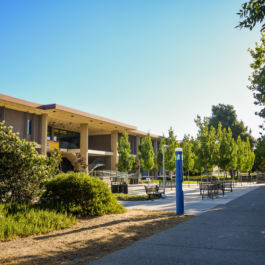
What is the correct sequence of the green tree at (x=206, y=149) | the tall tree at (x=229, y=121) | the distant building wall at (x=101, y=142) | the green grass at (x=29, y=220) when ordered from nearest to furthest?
the green grass at (x=29, y=220), the green tree at (x=206, y=149), the distant building wall at (x=101, y=142), the tall tree at (x=229, y=121)

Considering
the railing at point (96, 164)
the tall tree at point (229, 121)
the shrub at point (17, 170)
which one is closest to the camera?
the shrub at point (17, 170)

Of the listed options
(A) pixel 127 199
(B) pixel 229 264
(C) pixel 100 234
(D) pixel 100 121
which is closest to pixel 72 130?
(D) pixel 100 121

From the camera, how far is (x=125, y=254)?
5387 millimetres

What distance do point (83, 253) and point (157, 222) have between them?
A: 11.8 feet

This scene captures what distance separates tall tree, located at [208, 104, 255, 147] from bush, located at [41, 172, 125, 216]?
56.7 meters

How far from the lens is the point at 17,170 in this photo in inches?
391

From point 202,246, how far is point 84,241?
2.74 meters

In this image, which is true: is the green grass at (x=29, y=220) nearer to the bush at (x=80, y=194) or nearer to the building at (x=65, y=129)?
the bush at (x=80, y=194)

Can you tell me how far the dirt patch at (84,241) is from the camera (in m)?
5.26

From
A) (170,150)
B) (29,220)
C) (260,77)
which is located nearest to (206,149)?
(170,150)

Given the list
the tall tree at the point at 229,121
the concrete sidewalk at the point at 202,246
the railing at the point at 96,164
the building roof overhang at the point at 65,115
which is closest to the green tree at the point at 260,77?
the concrete sidewalk at the point at 202,246

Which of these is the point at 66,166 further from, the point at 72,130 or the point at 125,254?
the point at 125,254

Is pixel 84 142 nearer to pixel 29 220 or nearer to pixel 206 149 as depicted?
pixel 206 149

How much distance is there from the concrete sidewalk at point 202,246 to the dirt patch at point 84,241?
0.43 meters
